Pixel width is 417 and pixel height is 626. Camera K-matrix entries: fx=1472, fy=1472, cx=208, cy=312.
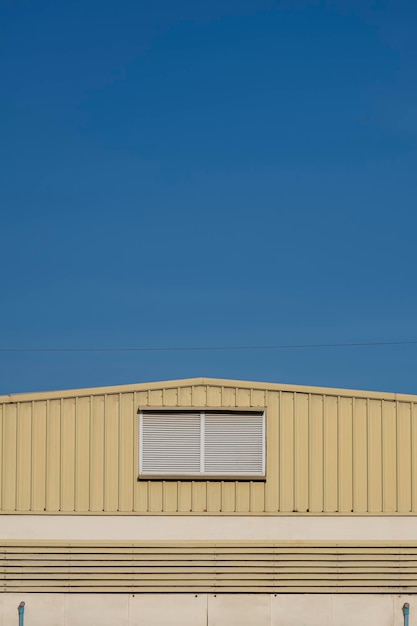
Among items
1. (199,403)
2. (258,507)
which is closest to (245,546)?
(258,507)

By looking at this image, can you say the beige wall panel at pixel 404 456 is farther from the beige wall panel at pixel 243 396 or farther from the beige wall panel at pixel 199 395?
the beige wall panel at pixel 199 395

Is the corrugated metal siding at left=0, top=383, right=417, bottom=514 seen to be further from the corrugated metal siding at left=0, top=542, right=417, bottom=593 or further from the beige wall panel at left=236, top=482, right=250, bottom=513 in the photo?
the corrugated metal siding at left=0, top=542, right=417, bottom=593

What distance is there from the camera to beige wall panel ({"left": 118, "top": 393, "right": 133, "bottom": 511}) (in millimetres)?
26781

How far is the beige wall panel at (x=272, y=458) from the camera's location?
2677 centimetres

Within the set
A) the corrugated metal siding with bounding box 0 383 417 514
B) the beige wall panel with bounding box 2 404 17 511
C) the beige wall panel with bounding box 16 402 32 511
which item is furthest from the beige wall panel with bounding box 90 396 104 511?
the beige wall panel with bounding box 2 404 17 511

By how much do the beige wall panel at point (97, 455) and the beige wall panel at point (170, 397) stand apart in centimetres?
115

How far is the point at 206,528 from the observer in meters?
26.7

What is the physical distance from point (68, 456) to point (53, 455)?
0.28 m

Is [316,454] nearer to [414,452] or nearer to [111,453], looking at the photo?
[414,452]

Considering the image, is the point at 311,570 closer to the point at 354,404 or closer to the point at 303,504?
the point at 303,504

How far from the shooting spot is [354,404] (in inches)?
1064

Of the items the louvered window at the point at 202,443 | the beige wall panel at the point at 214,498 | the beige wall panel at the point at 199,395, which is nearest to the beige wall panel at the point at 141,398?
the louvered window at the point at 202,443
